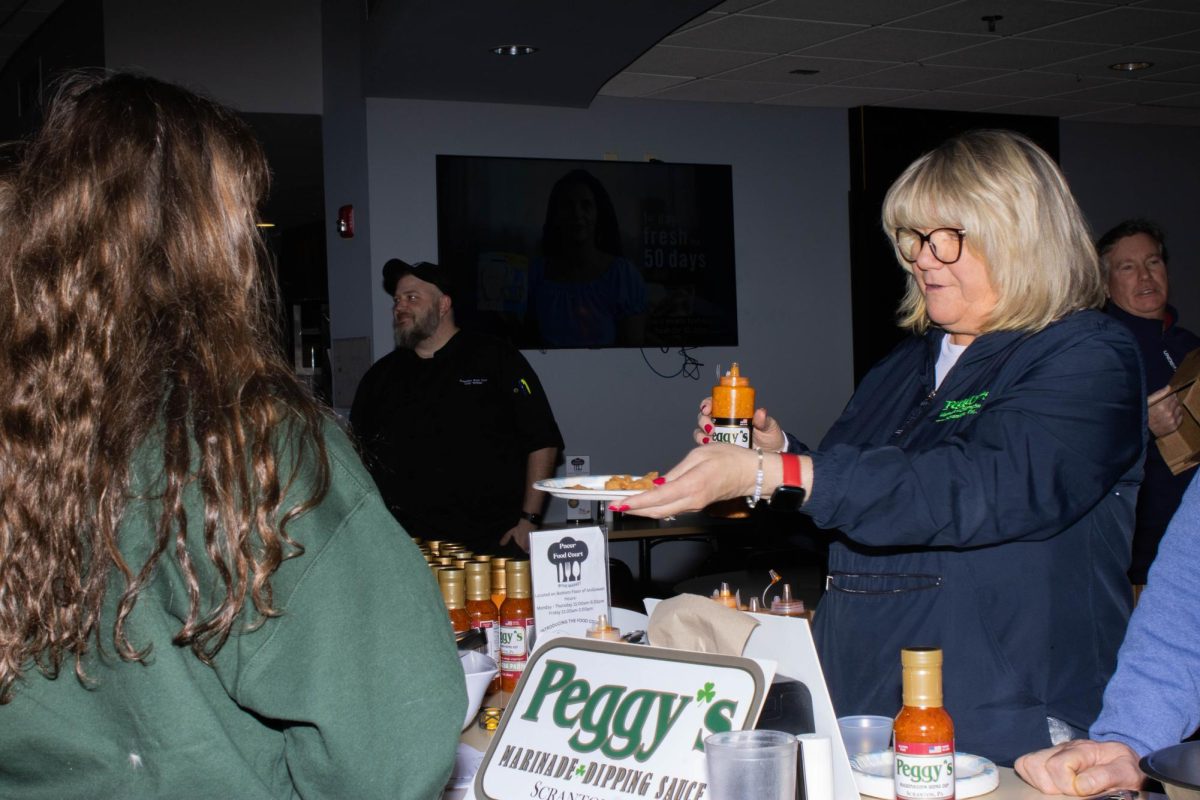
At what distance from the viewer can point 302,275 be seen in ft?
37.3

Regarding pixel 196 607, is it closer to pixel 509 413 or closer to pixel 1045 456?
pixel 1045 456

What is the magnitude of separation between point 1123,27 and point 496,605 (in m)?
4.76

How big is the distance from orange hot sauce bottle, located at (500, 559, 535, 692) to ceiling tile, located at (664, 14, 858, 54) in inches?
147

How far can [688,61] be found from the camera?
5.93m

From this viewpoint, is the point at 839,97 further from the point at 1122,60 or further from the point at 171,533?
the point at 171,533

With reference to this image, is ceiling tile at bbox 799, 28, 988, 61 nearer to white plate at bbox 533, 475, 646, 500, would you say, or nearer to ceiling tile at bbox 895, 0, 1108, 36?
ceiling tile at bbox 895, 0, 1108, 36

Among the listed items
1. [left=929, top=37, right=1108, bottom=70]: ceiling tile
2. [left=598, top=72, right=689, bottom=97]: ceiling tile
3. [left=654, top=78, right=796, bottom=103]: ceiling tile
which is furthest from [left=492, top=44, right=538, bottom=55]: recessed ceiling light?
[left=929, top=37, right=1108, bottom=70]: ceiling tile

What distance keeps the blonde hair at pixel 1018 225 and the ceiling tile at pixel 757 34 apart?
11.5ft

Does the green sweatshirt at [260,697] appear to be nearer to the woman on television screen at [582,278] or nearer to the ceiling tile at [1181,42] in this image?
the woman on television screen at [582,278]

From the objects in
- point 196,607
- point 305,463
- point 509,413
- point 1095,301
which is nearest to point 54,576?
point 196,607

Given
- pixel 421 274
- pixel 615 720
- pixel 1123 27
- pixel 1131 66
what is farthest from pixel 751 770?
pixel 1131 66

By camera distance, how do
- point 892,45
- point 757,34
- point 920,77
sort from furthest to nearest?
point 920,77 < point 892,45 < point 757,34

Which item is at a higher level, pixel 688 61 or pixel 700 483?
pixel 688 61

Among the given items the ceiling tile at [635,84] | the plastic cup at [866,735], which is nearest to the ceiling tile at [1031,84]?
the ceiling tile at [635,84]
